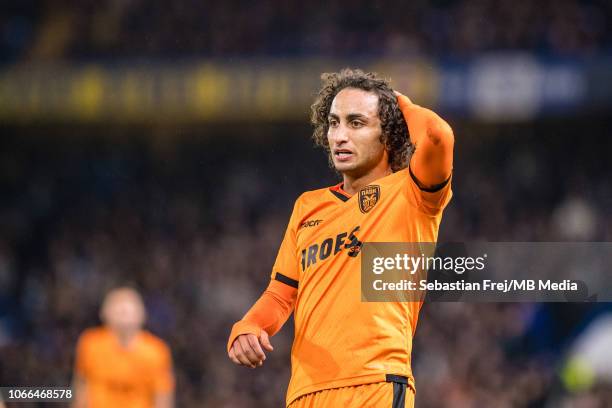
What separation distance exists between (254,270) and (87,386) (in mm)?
5359

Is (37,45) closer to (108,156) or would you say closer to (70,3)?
(70,3)

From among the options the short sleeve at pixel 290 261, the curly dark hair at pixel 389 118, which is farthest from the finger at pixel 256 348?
the curly dark hair at pixel 389 118

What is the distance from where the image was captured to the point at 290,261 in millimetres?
3621

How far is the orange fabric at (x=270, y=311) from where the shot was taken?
340cm

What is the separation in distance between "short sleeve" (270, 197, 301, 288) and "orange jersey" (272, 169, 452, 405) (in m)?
0.07

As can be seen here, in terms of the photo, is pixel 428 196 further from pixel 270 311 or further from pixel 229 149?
pixel 229 149

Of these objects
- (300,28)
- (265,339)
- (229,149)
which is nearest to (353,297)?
(265,339)

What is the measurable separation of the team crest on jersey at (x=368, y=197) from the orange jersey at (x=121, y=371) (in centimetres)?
429

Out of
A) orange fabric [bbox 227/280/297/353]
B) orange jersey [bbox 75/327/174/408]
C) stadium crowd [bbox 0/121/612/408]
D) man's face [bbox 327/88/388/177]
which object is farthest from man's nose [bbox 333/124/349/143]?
stadium crowd [bbox 0/121/612/408]

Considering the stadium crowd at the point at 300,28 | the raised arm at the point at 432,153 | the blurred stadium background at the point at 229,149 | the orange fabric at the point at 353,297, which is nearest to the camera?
the raised arm at the point at 432,153

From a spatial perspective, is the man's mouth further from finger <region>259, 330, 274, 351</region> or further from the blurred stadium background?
the blurred stadium background

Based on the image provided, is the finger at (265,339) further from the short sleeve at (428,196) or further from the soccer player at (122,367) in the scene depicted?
the soccer player at (122,367)

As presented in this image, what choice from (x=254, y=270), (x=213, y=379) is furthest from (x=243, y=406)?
(x=254, y=270)

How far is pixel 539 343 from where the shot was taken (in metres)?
10.3
